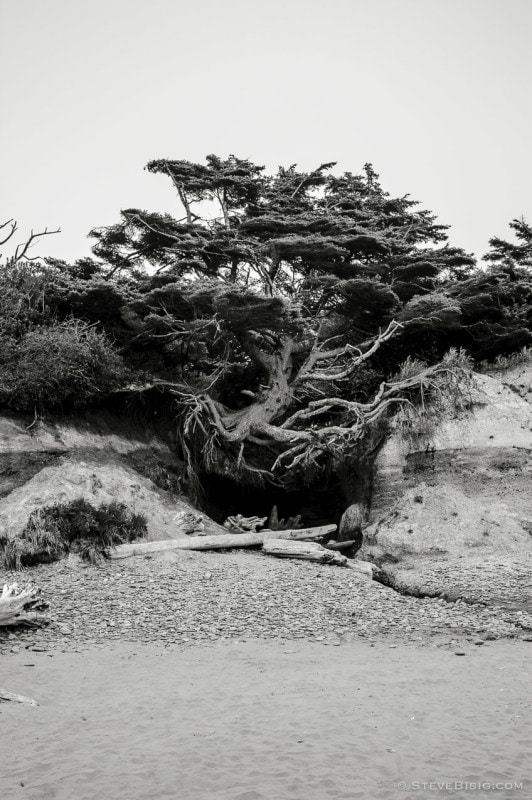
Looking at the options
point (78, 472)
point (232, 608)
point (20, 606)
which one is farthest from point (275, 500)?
point (20, 606)

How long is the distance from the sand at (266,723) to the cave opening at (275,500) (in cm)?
1130

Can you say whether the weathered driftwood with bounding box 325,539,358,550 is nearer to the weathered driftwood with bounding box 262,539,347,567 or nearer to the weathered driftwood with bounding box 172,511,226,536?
the weathered driftwood with bounding box 262,539,347,567

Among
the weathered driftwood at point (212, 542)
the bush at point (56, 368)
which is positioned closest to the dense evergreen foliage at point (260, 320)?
the bush at point (56, 368)

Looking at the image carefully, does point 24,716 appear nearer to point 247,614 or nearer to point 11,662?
point 11,662

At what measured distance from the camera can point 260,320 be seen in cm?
1902

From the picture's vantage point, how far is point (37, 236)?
20219 mm

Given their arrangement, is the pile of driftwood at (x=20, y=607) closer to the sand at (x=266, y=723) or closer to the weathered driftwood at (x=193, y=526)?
the sand at (x=266, y=723)

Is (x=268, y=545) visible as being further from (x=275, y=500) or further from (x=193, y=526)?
(x=275, y=500)

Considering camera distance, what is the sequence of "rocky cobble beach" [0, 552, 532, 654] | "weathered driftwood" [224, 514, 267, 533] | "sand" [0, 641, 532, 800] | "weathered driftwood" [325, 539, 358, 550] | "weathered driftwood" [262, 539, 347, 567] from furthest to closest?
"weathered driftwood" [224, 514, 267, 533]
"weathered driftwood" [325, 539, 358, 550]
"weathered driftwood" [262, 539, 347, 567]
"rocky cobble beach" [0, 552, 532, 654]
"sand" [0, 641, 532, 800]

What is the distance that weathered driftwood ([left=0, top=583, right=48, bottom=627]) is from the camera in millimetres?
11609

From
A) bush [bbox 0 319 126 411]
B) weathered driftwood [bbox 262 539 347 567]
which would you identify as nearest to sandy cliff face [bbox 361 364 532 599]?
weathered driftwood [bbox 262 539 347 567]

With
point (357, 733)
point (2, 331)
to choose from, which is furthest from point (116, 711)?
point (2, 331)

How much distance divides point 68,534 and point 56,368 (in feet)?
15.8

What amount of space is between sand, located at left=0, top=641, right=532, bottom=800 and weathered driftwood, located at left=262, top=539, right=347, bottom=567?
5.30 metres
